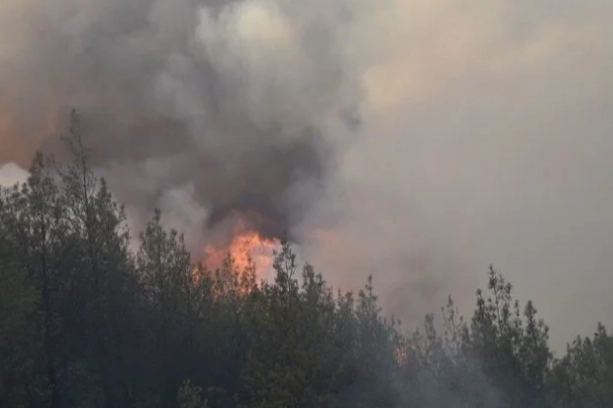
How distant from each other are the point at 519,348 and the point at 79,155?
90.2 feet

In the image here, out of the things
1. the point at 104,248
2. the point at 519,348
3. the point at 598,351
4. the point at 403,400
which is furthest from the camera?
the point at 598,351

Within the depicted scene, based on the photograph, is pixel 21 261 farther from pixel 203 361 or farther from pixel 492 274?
pixel 492 274

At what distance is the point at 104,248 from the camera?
4450 cm

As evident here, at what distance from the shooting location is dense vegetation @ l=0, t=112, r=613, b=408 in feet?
117

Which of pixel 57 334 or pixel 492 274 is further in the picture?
pixel 492 274

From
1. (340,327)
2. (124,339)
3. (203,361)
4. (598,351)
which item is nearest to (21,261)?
(124,339)

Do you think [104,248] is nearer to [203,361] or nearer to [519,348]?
[203,361]

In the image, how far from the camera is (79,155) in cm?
4325

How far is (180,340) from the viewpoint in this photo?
164 ft

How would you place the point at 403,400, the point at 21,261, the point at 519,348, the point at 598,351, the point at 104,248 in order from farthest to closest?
the point at 598,351 → the point at 403,400 → the point at 519,348 → the point at 104,248 → the point at 21,261

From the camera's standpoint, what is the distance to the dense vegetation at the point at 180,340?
3575cm

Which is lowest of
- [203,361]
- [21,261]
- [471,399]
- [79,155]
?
[471,399]

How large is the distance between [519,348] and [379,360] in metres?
15.0

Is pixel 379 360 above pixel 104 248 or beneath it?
beneath
